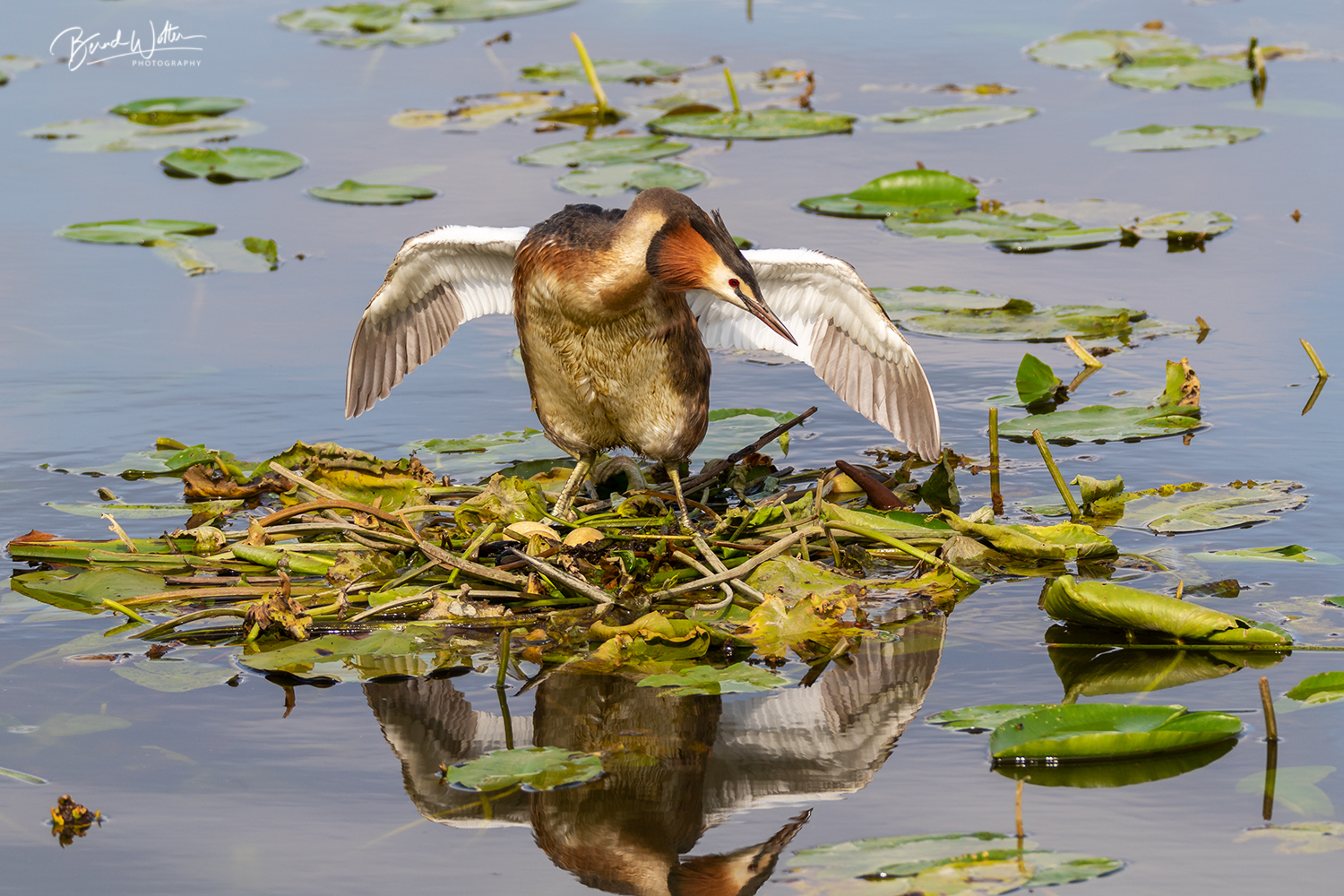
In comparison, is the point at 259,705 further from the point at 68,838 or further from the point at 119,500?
the point at 119,500

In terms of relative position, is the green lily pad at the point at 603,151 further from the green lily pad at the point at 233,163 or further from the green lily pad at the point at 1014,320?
the green lily pad at the point at 1014,320

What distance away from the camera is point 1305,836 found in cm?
353

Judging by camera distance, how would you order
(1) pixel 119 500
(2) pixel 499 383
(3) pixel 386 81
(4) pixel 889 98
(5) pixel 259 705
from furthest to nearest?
(3) pixel 386 81
(4) pixel 889 98
(2) pixel 499 383
(1) pixel 119 500
(5) pixel 259 705

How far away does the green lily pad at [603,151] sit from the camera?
1003cm

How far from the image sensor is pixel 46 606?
5.03m

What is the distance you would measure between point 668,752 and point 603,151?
22.4 ft

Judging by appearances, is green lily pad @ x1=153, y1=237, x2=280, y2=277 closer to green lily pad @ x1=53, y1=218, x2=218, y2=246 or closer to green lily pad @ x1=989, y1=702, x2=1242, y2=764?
green lily pad @ x1=53, y1=218, x2=218, y2=246

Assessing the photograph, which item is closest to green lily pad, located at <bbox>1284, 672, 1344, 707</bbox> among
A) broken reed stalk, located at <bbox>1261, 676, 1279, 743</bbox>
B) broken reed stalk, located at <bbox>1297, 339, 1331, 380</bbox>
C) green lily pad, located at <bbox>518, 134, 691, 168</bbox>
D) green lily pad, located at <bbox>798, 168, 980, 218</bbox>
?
broken reed stalk, located at <bbox>1261, 676, 1279, 743</bbox>

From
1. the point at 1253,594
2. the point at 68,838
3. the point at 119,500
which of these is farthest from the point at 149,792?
the point at 1253,594

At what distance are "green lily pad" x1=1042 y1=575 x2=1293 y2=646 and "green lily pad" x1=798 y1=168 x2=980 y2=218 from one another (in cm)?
486

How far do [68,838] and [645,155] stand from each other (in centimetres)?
727

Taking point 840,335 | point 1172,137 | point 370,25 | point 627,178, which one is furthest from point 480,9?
point 840,335

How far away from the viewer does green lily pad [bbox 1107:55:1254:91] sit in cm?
1166

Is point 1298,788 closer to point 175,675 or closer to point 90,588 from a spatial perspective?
point 175,675
